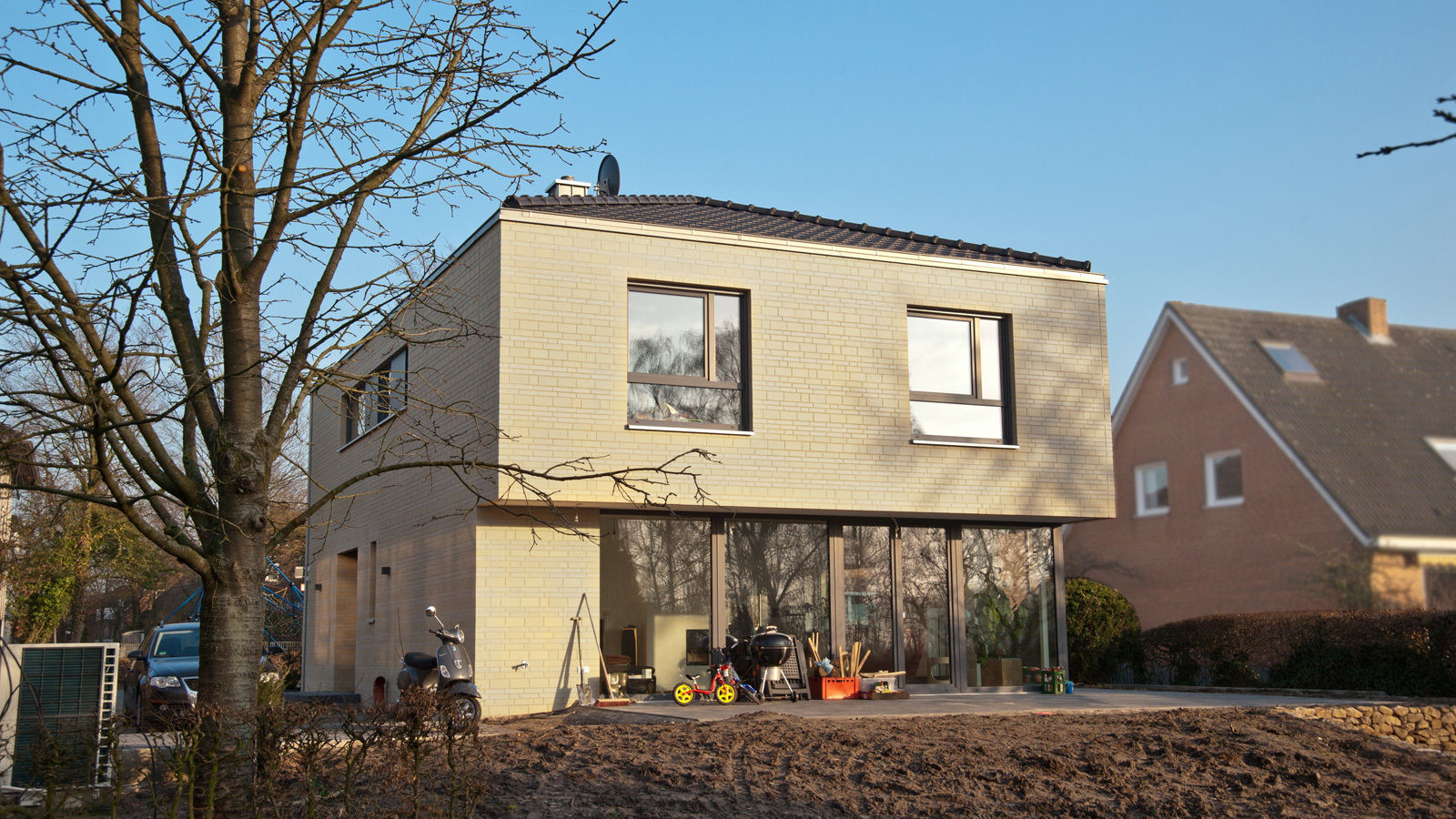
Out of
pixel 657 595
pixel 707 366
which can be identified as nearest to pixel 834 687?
pixel 657 595

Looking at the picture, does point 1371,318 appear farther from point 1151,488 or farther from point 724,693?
point 724,693

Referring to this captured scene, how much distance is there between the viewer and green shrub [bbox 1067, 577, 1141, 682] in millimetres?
17703

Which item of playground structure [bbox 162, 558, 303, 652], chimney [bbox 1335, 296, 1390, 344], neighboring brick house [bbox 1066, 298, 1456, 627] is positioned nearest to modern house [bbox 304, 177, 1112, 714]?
neighboring brick house [bbox 1066, 298, 1456, 627]

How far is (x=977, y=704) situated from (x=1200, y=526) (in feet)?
54.4

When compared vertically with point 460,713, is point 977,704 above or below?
below

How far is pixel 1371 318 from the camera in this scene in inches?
1198

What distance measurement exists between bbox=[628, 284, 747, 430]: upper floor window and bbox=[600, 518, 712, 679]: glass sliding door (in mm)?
1251

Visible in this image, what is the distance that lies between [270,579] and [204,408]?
30648 millimetres

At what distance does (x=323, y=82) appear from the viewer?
615 cm

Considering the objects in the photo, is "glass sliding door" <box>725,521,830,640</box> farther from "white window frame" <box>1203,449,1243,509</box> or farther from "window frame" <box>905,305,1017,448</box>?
"white window frame" <box>1203,449,1243,509</box>

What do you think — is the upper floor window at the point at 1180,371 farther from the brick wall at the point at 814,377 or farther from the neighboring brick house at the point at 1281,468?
the brick wall at the point at 814,377

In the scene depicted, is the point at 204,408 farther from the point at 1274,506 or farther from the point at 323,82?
the point at 1274,506

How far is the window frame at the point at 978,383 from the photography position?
14.9 m

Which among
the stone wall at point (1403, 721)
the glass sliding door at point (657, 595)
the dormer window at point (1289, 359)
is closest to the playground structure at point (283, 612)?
the glass sliding door at point (657, 595)
